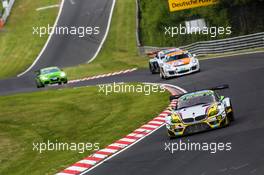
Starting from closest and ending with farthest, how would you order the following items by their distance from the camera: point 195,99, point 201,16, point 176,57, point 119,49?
point 195,99
point 176,57
point 201,16
point 119,49

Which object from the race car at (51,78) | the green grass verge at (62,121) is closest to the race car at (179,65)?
the green grass verge at (62,121)

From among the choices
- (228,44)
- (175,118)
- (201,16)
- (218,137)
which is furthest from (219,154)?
(201,16)

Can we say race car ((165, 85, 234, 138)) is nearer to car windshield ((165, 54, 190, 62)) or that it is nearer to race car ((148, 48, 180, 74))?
car windshield ((165, 54, 190, 62))

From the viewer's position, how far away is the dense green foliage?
170 ft

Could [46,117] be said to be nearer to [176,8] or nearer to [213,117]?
[213,117]

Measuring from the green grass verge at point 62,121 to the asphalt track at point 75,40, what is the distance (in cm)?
1837

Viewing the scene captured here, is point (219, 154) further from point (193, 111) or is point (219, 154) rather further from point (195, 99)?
point (195, 99)

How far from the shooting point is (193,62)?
3816 cm

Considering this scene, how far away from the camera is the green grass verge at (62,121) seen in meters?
21.9

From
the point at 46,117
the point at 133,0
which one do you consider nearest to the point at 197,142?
the point at 46,117

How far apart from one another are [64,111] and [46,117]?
1.24 m

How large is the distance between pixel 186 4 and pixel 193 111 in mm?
32999

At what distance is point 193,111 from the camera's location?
21188 mm

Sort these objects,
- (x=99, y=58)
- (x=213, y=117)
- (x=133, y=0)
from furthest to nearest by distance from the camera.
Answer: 1. (x=133, y=0)
2. (x=99, y=58)
3. (x=213, y=117)
